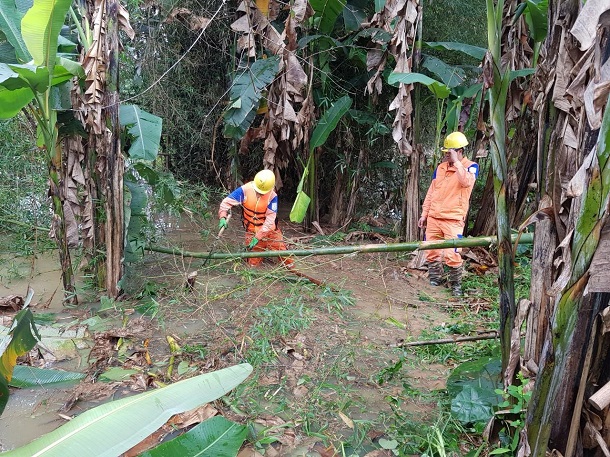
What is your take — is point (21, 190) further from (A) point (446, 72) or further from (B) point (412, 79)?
(A) point (446, 72)

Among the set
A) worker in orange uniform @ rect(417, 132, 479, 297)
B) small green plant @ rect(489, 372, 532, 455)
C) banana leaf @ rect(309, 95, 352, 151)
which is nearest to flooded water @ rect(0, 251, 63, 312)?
banana leaf @ rect(309, 95, 352, 151)

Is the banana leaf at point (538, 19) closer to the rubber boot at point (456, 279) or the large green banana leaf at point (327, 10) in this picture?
the large green banana leaf at point (327, 10)

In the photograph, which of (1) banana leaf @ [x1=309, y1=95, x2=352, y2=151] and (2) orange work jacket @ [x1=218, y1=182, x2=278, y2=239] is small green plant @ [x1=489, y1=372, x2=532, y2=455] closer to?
(2) orange work jacket @ [x1=218, y1=182, x2=278, y2=239]

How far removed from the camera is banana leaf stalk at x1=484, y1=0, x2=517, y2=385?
185cm

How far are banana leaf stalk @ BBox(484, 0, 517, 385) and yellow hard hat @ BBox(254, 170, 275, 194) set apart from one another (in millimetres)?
3174

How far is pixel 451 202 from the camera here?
16.8ft

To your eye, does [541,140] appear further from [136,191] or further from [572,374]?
[136,191]

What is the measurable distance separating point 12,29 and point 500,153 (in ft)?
12.8

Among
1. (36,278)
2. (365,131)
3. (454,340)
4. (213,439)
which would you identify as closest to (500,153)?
(454,340)

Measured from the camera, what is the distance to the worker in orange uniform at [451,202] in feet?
16.3

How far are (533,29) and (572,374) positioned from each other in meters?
4.18

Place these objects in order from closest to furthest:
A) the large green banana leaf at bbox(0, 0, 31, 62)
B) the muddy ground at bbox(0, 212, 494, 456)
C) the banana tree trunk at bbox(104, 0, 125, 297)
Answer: the muddy ground at bbox(0, 212, 494, 456), the large green banana leaf at bbox(0, 0, 31, 62), the banana tree trunk at bbox(104, 0, 125, 297)

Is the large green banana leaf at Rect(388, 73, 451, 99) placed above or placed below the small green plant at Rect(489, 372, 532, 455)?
above

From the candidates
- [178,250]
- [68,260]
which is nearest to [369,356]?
[178,250]
